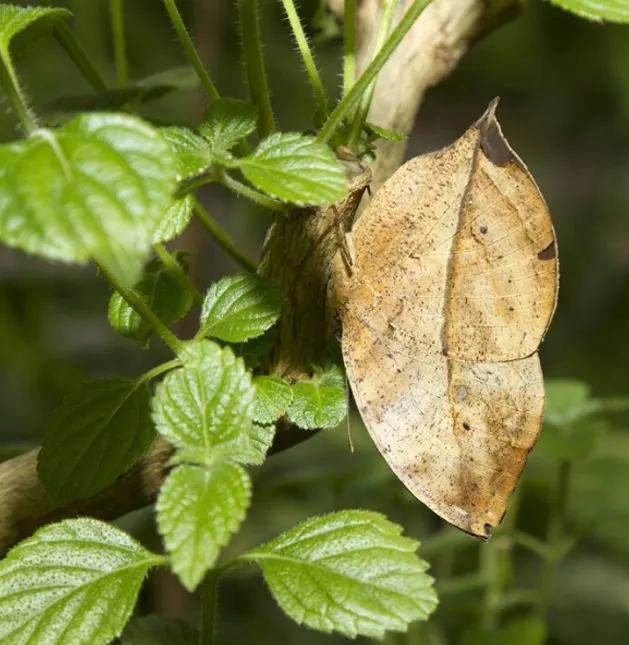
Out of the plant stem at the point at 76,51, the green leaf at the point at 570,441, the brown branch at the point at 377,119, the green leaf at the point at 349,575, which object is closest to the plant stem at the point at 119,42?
the plant stem at the point at 76,51

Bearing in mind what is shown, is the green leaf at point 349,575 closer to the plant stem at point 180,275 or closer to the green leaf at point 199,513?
the green leaf at point 199,513

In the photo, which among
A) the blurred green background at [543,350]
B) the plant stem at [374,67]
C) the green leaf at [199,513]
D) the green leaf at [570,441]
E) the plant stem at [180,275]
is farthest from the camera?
the blurred green background at [543,350]

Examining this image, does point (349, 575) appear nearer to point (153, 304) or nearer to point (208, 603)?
point (208, 603)

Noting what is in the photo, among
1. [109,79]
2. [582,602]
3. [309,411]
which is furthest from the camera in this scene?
[582,602]

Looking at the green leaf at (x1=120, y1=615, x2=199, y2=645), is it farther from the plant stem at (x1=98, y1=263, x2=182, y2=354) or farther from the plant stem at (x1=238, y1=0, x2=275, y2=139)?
the plant stem at (x1=238, y1=0, x2=275, y2=139)

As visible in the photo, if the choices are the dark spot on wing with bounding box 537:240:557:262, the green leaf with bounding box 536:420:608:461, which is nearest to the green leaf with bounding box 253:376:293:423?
the dark spot on wing with bounding box 537:240:557:262

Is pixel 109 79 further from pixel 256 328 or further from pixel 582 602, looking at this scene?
pixel 582 602

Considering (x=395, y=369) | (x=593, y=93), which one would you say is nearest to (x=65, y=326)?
(x=593, y=93)
